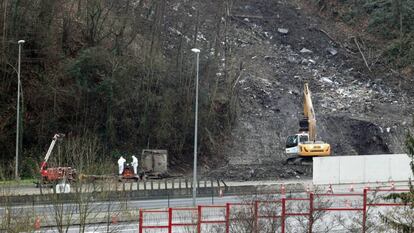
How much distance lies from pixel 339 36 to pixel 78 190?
202ft

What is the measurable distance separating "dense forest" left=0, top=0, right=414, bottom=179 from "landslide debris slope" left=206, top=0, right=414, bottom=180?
8.97 ft

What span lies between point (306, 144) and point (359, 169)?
22.3ft

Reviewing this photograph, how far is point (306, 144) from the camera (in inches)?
2052

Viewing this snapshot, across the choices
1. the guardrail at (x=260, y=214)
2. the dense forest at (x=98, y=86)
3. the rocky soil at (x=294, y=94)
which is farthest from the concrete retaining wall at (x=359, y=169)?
the guardrail at (x=260, y=214)

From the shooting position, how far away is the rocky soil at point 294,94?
5719 cm

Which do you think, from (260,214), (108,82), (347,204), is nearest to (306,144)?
(108,82)

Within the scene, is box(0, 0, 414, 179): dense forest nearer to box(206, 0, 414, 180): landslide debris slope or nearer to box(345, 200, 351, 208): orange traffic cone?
box(206, 0, 414, 180): landslide debris slope

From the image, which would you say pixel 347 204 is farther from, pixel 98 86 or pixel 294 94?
pixel 294 94

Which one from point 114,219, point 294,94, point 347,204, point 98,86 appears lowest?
point 114,219

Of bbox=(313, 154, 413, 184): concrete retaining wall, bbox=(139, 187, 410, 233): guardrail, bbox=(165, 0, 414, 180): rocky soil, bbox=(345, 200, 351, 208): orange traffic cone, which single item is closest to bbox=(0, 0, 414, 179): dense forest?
bbox=(165, 0, 414, 180): rocky soil

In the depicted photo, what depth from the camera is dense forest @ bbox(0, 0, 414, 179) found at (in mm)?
51062

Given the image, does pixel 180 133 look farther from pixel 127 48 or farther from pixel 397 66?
pixel 397 66

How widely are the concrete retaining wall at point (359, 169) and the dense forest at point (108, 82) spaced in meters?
12.4

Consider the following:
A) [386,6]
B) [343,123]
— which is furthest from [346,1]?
[343,123]
